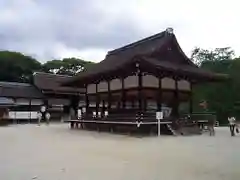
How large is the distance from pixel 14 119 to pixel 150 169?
97.1 ft

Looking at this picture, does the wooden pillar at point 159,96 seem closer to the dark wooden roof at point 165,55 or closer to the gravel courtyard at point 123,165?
the dark wooden roof at point 165,55

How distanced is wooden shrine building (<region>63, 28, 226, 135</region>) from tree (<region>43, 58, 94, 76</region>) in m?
37.8

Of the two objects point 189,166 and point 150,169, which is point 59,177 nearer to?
point 150,169

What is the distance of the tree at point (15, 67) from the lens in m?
53.1

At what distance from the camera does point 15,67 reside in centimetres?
5347

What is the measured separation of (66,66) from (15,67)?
432 inches

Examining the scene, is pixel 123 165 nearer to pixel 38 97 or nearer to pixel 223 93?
pixel 223 93

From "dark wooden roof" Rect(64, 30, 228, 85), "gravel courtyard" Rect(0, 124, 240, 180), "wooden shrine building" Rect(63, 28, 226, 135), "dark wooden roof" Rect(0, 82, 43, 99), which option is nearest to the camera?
"gravel courtyard" Rect(0, 124, 240, 180)

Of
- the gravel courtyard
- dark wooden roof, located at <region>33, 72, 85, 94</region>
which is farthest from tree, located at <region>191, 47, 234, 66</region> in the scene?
the gravel courtyard

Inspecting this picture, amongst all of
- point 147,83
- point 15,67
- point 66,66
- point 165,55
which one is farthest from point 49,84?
point 147,83

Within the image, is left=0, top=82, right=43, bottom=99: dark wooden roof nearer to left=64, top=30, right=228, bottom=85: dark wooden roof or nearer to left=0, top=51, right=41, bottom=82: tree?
left=0, top=51, right=41, bottom=82: tree

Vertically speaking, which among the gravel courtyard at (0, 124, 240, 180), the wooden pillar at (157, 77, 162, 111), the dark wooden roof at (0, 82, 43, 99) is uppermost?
the dark wooden roof at (0, 82, 43, 99)

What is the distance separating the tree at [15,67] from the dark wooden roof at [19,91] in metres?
14.7

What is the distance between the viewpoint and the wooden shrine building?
695 inches
